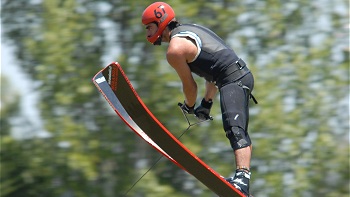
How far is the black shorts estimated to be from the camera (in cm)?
804

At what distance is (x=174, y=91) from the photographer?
593 inches

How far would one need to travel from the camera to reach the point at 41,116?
1627cm

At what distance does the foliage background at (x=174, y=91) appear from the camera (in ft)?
50.3

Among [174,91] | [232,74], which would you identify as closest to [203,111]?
[232,74]

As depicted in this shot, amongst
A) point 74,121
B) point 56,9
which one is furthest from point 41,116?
point 56,9

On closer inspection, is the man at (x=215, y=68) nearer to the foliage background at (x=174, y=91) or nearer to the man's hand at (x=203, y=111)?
the man's hand at (x=203, y=111)

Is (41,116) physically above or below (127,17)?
below

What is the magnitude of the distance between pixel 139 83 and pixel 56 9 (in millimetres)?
1830

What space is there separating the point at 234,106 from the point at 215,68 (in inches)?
14.2

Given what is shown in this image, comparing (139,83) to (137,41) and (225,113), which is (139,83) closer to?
(137,41)

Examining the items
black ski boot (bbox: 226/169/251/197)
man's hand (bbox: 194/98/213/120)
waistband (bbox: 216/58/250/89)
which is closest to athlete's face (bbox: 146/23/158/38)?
waistband (bbox: 216/58/250/89)

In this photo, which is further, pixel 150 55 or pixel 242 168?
pixel 150 55

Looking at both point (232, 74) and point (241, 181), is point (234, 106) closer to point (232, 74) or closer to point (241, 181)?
point (232, 74)

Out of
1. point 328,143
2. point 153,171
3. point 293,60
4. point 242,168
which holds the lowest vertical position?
point 242,168
